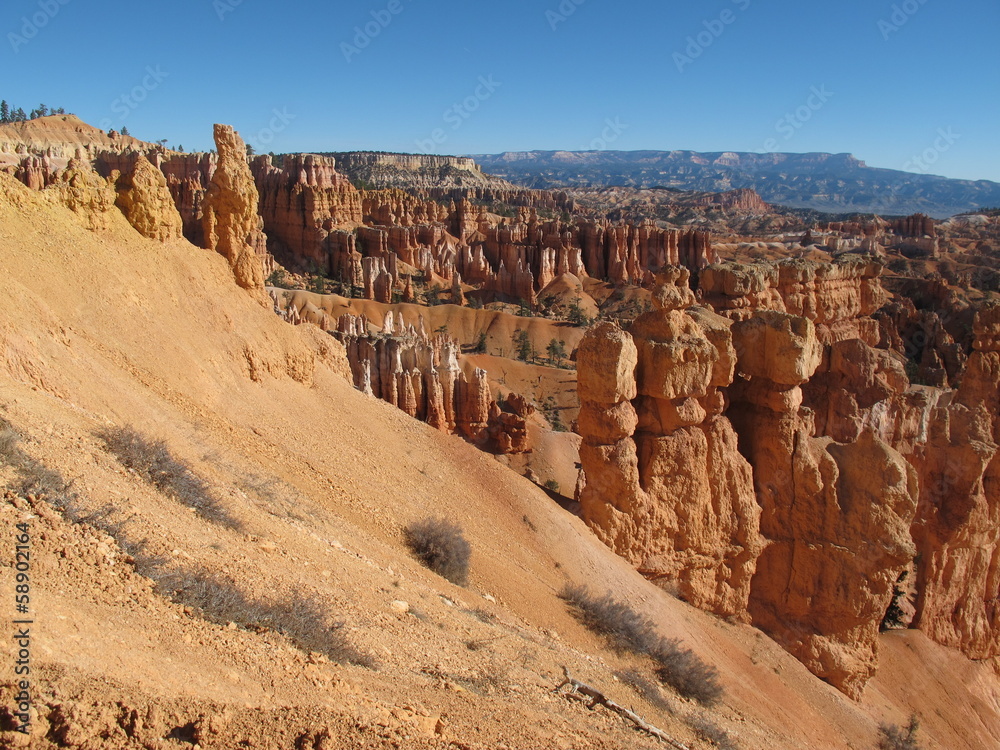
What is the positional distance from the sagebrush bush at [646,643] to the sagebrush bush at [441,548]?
187 centimetres

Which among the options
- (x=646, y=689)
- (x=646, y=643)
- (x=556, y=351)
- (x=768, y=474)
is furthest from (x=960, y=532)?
(x=556, y=351)

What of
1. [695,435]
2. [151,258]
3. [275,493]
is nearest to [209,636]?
[275,493]

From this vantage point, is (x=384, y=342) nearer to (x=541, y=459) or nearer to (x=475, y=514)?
(x=541, y=459)

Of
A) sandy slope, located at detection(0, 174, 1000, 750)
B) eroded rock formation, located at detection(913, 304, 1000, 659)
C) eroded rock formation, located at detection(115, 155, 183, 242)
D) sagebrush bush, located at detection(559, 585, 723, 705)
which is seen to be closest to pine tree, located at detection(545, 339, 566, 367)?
eroded rock formation, located at detection(913, 304, 1000, 659)

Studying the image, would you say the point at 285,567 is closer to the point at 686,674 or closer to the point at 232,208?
the point at 686,674

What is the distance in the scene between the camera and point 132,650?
4.52 m

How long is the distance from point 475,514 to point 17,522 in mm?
8154

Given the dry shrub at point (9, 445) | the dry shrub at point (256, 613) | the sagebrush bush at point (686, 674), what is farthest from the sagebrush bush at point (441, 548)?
the dry shrub at point (9, 445)

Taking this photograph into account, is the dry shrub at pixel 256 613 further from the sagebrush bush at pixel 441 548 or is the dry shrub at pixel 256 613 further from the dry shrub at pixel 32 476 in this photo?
the sagebrush bush at pixel 441 548

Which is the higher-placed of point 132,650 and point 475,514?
point 132,650

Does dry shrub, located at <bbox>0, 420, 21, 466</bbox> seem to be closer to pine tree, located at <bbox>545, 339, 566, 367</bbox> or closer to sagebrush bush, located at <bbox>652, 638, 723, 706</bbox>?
sagebrush bush, located at <bbox>652, 638, 723, 706</bbox>

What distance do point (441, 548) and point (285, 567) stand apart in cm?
369

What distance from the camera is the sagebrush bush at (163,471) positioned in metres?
7.46

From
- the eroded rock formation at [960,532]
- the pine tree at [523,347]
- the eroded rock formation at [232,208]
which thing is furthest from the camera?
the pine tree at [523,347]
